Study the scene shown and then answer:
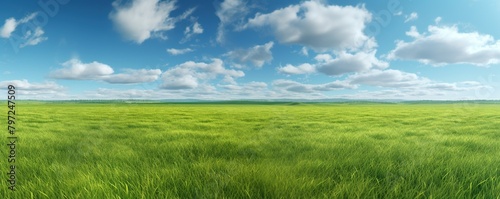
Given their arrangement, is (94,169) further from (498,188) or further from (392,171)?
(498,188)

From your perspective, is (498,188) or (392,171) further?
(392,171)

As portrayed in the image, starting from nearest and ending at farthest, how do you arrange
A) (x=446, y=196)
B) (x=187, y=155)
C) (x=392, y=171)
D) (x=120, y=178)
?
(x=446, y=196) → (x=120, y=178) → (x=392, y=171) → (x=187, y=155)

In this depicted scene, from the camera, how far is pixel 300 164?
406 centimetres

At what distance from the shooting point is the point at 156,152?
5.20m

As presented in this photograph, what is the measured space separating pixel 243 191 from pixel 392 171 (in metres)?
2.18

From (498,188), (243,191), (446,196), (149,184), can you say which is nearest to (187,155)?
(149,184)

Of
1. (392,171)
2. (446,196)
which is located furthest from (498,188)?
(392,171)

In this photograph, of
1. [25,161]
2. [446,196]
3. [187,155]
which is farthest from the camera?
[187,155]

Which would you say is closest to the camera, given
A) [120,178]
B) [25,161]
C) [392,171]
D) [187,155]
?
[120,178]

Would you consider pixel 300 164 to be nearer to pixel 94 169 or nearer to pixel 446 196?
pixel 446 196

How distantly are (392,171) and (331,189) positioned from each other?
1.25 m

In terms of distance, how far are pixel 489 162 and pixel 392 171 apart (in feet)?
5.96

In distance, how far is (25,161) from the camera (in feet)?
14.3

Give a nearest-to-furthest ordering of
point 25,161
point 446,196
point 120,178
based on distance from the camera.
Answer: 1. point 446,196
2. point 120,178
3. point 25,161
